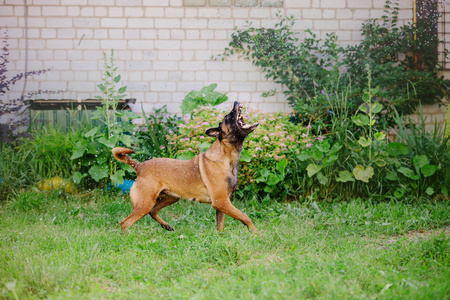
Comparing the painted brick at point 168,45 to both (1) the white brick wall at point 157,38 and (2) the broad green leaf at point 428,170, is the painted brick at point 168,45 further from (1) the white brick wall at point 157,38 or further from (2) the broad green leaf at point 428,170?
(2) the broad green leaf at point 428,170

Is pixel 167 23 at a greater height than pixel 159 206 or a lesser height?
greater

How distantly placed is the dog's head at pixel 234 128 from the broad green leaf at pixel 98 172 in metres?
2.49

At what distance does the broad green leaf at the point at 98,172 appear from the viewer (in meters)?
6.10

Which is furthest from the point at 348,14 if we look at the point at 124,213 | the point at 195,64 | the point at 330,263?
the point at 330,263

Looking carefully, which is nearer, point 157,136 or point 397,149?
point 397,149

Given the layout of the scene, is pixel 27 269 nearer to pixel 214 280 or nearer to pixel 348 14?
pixel 214 280

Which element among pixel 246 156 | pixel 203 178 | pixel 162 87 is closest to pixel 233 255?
pixel 203 178

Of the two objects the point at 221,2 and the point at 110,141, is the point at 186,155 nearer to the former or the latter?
the point at 110,141

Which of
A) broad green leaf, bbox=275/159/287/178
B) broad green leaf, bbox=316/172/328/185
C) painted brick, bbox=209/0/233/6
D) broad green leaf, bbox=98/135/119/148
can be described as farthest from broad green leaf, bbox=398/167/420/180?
painted brick, bbox=209/0/233/6

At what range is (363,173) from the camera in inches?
218

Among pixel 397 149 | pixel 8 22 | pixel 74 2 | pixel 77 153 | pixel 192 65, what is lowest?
pixel 77 153

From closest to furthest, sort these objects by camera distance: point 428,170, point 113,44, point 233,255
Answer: point 233,255
point 428,170
point 113,44

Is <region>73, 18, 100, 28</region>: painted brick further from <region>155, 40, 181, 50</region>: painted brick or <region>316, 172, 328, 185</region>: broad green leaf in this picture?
<region>316, 172, 328, 185</region>: broad green leaf

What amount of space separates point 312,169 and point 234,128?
1.97 meters
